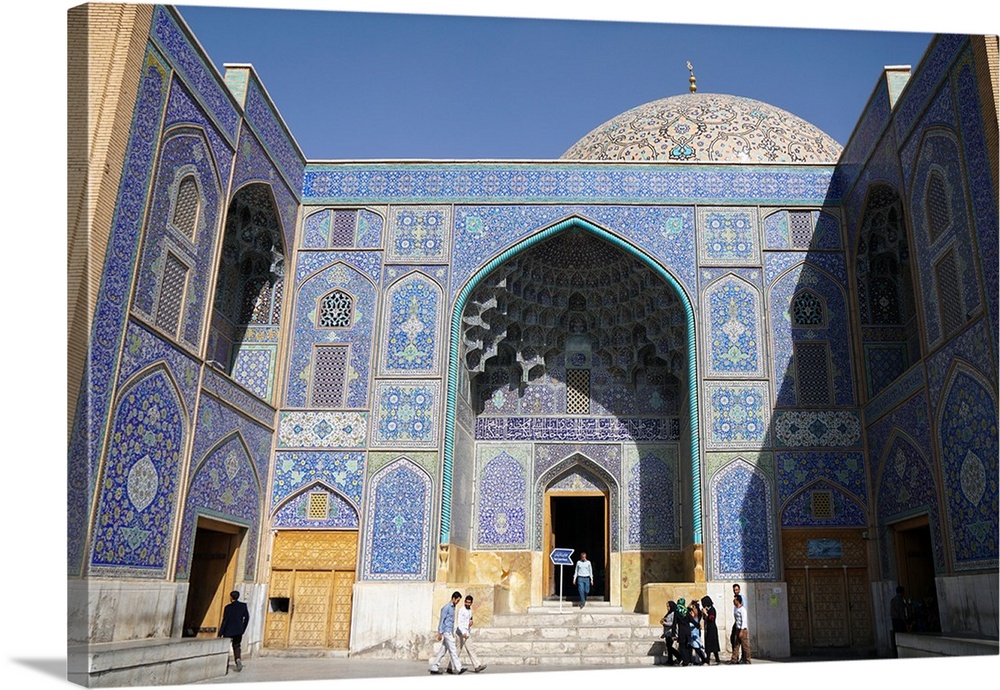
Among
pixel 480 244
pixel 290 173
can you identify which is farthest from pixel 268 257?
pixel 480 244

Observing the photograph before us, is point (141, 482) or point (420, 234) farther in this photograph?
point (420, 234)

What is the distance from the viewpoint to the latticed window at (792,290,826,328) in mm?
11094

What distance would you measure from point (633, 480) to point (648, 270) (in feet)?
10.0

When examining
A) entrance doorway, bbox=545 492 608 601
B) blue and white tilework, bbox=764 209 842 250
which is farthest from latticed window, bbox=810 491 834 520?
entrance doorway, bbox=545 492 608 601

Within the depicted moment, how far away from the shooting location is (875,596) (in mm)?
10031

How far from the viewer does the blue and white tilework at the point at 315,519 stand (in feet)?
34.1

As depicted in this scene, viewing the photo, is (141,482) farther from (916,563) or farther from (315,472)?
(916,563)

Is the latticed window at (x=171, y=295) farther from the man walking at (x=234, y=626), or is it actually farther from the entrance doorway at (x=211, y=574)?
the man walking at (x=234, y=626)

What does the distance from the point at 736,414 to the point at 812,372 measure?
1182 millimetres

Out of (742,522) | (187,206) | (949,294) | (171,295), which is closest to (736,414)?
(742,522)

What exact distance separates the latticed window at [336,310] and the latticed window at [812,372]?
5973 millimetres

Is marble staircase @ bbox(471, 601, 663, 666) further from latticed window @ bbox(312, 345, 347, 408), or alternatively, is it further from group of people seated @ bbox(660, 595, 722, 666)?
latticed window @ bbox(312, 345, 347, 408)

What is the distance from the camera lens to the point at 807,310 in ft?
36.6

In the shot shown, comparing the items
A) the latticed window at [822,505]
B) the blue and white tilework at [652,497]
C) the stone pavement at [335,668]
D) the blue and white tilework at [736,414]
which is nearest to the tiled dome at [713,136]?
the blue and white tilework at [736,414]
